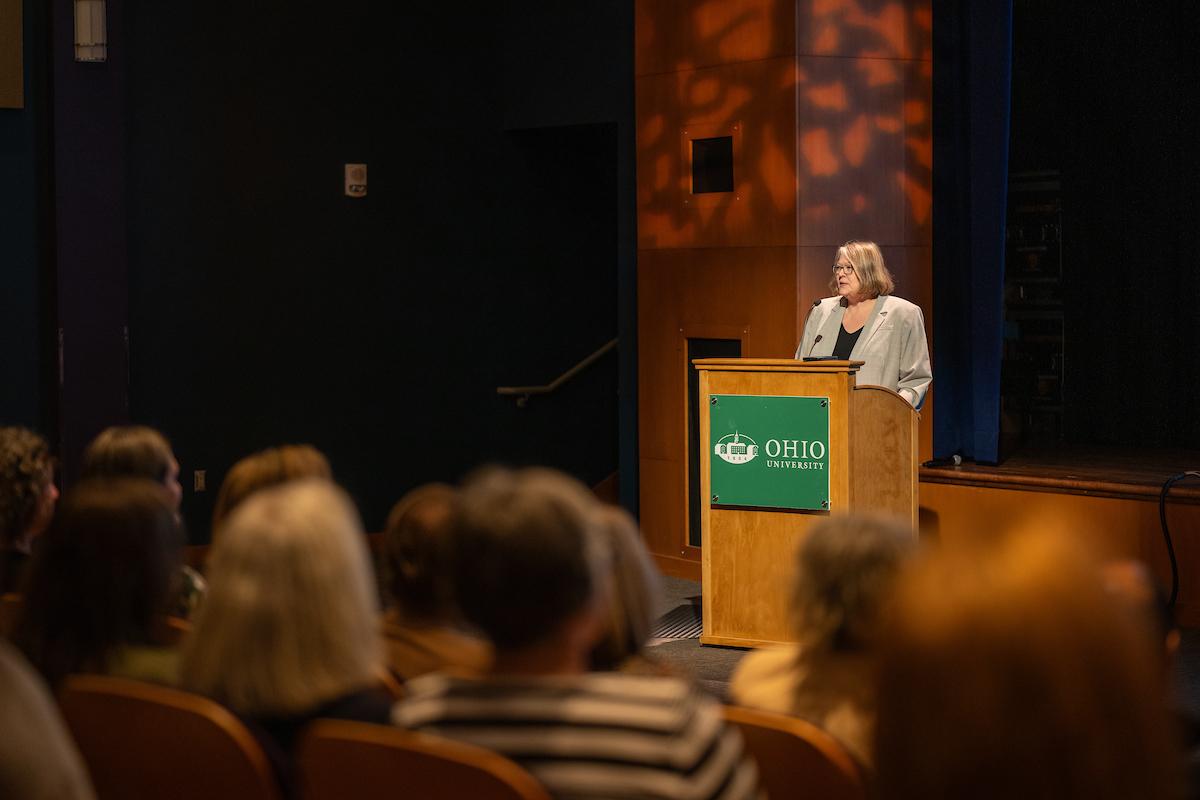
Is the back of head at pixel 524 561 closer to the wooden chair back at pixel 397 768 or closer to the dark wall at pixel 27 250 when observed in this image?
the wooden chair back at pixel 397 768

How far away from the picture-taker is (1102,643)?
1.00 metres

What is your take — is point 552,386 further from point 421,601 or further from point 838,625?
point 838,625

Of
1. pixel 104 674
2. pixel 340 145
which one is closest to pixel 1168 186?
pixel 340 145

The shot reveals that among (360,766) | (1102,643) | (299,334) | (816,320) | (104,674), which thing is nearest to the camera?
(1102,643)

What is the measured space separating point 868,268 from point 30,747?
474cm

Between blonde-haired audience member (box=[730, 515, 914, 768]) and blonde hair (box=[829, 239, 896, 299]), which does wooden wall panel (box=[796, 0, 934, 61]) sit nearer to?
blonde hair (box=[829, 239, 896, 299])

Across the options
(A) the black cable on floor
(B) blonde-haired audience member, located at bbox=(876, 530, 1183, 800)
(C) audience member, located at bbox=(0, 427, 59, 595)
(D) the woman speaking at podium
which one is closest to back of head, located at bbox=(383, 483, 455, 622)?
(C) audience member, located at bbox=(0, 427, 59, 595)

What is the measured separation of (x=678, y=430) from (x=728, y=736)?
538 centimetres

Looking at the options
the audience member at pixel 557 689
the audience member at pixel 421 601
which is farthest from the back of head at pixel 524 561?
the audience member at pixel 421 601

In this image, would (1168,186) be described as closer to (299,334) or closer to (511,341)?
(511,341)

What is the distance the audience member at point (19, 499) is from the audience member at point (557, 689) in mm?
1693

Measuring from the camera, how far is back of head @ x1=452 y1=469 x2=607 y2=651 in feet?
5.64

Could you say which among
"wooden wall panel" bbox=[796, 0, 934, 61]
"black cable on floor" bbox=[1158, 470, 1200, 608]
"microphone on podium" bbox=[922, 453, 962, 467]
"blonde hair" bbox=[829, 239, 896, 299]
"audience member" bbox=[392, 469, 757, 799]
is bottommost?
"black cable on floor" bbox=[1158, 470, 1200, 608]

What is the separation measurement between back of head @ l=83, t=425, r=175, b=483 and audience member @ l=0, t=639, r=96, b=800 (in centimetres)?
209
